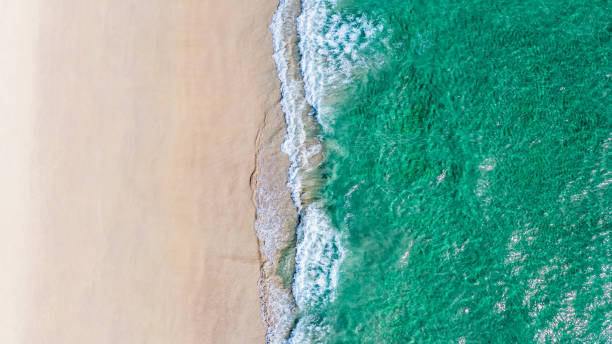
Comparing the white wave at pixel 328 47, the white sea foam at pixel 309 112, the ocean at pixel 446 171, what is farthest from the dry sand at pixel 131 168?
the ocean at pixel 446 171

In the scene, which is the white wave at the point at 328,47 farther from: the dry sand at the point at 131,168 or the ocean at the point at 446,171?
the dry sand at the point at 131,168

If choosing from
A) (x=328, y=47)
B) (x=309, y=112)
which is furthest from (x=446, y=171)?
(x=328, y=47)

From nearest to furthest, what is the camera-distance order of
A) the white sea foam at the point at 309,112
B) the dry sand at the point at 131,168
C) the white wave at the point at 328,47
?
the dry sand at the point at 131,168
the white sea foam at the point at 309,112
the white wave at the point at 328,47

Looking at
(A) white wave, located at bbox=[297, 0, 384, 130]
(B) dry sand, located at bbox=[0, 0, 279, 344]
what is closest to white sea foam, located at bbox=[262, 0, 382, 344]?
(A) white wave, located at bbox=[297, 0, 384, 130]

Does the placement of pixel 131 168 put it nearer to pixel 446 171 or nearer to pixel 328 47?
pixel 328 47

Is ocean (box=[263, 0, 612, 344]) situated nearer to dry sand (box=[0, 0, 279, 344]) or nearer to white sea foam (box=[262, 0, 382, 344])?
white sea foam (box=[262, 0, 382, 344])

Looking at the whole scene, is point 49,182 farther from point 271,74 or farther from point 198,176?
point 271,74
